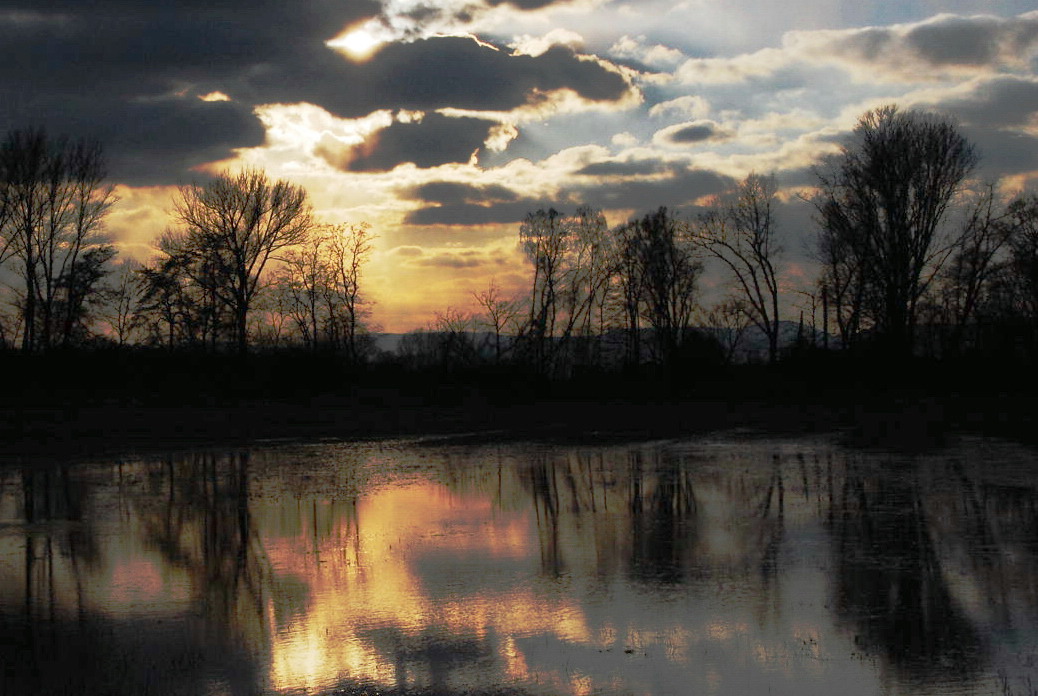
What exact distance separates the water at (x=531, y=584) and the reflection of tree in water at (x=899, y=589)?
0.13 ft

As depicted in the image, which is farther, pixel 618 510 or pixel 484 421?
pixel 484 421

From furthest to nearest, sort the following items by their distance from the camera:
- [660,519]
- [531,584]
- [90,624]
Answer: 1. [660,519]
2. [531,584]
3. [90,624]

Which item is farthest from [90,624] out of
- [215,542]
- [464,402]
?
[464,402]

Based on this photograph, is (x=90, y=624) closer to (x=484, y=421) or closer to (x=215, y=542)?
(x=215, y=542)

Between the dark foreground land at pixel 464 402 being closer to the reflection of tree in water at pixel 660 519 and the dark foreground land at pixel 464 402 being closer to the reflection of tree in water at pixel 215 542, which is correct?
the reflection of tree in water at pixel 215 542

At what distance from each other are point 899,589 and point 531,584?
12.0 ft

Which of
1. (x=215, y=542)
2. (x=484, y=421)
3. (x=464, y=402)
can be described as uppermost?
(x=464, y=402)

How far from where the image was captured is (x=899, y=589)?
31.9ft

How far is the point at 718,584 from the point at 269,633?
14.8ft

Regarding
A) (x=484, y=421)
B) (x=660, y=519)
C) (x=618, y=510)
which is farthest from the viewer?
(x=484, y=421)

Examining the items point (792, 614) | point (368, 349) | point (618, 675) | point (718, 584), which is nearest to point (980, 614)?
point (792, 614)

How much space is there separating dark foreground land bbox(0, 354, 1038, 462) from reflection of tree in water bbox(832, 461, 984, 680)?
11498mm

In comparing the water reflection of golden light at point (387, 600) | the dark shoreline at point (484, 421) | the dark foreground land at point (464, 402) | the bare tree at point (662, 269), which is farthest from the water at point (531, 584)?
the bare tree at point (662, 269)

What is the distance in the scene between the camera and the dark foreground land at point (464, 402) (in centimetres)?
3078
